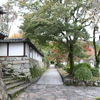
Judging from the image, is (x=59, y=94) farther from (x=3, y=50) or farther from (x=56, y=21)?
(x=3, y=50)

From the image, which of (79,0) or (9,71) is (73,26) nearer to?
(79,0)

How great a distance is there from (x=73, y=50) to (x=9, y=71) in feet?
17.1

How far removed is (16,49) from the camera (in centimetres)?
858

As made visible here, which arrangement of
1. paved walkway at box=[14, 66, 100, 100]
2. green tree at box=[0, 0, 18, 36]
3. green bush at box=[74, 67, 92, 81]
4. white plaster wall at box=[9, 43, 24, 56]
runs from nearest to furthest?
paved walkway at box=[14, 66, 100, 100], green bush at box=[74, 67, 92, 81], white plaster wall at box=[9, 43, 24, 56], green tree at box=[0, 0, 18, 36]

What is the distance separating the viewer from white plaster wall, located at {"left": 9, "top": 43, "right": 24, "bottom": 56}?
853 centimetres

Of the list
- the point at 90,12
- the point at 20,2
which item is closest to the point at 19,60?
the point at 20,2

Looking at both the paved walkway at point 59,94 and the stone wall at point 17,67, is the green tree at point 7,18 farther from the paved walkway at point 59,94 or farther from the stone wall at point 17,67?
the paved walkway at point 59,94

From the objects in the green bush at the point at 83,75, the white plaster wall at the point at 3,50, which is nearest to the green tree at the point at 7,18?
the white plaster wall at the point at 3,50

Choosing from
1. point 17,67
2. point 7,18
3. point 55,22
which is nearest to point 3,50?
point 17,67

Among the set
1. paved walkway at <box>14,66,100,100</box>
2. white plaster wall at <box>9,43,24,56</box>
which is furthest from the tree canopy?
paved walkway at <box>14,66,100,100</box>

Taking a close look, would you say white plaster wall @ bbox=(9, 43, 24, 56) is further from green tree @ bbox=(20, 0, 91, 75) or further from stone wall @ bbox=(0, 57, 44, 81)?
green tree @ bbox=(20, 0, 91, 75)

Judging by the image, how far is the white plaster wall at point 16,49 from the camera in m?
8.53

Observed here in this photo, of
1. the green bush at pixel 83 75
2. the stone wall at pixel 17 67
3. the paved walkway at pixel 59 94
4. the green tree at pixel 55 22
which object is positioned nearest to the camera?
the paved walkway at pixel 59 94

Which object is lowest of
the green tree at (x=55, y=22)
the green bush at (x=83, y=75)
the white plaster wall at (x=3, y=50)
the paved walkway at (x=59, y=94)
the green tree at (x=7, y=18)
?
the paved walkway at (x=59, y=94)
